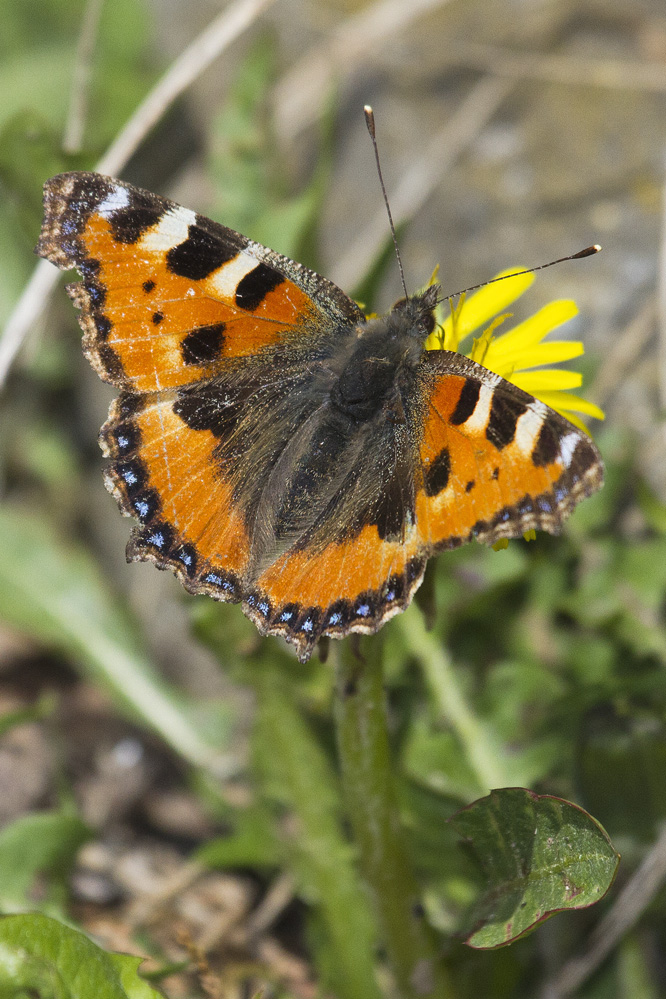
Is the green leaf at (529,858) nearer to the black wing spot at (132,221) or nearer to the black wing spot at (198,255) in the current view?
the black wing spot at (198,255)

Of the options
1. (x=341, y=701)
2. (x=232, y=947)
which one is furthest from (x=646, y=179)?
(x=232, y=947)

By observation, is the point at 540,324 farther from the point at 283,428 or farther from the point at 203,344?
the point at 203,344

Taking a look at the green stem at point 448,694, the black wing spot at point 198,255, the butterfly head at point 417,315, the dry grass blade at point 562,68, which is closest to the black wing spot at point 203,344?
the black wing spot at point 198,255

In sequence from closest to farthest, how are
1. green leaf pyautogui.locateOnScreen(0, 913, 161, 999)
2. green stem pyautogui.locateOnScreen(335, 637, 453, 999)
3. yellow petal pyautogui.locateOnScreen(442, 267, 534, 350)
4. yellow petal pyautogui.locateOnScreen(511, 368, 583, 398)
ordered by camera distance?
green leaf pyautogui.locateOnScreen(0, 913, 161, 999), green stem pyautogui.locateOnScreen(335, 637, 453, 999), yellow petal pyautogui.locateOnScreen(511, 368, 583, 398), yellow petal pyautogui.locateOnScreen(442, 267, 534, 350)

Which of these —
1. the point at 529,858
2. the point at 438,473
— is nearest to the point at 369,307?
the point at 438,473

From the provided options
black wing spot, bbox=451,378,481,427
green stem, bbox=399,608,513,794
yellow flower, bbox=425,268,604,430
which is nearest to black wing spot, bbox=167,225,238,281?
yellow flower, bbox=425,268,604,430

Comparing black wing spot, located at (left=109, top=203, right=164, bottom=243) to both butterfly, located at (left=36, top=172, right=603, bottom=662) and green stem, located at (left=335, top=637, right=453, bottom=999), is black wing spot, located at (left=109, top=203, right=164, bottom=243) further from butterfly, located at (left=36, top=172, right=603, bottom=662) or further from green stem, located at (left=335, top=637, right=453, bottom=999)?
green stem, located at (left=335, top=637, right=453, bottom=999)
